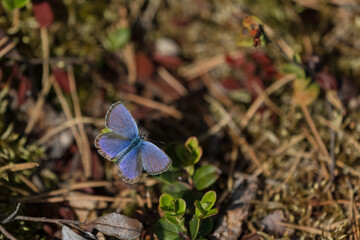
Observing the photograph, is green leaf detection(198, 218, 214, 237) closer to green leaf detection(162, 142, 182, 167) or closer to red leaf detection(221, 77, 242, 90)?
green leaf detection(162, 142, 182, 167)

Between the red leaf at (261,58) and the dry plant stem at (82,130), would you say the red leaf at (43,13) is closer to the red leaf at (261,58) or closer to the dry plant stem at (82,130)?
the dry plant stem at (82,130)

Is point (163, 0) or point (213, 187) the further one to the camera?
point (163, 0)

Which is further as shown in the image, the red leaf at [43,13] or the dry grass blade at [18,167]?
the red leaf at [43,13]

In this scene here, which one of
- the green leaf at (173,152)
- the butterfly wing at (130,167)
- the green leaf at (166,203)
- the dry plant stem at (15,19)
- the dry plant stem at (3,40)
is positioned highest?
the dry plant stem at (15,19)

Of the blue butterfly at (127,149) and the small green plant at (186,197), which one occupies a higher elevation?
the blue butterfly at (127,149)

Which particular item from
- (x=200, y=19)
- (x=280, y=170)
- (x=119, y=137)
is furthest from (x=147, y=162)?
Result: (x=200, y=19)

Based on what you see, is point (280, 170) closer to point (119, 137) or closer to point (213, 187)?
point (213, 187)

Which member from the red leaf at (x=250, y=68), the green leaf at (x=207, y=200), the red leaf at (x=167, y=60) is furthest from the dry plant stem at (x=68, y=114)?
the red leaf at (x=250, y=68)
